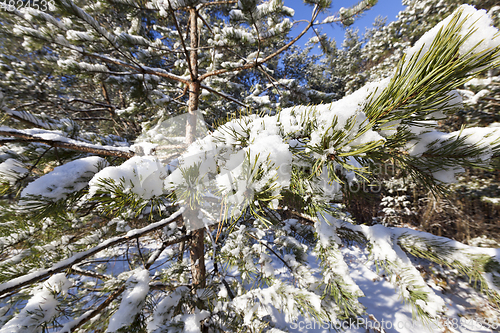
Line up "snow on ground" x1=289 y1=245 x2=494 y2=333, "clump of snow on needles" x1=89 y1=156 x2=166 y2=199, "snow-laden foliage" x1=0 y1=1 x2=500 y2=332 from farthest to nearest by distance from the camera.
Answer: "snow on ground" x1=289 y1=245 x2=494 y2=333, "clump of snow on needles" x1=89 y1=156 x2=166 y2=199, "snow-laden foliage" x1=0 y1=1 x2=500 y2=332

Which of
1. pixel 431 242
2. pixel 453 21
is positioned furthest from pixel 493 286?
pixel 453 21

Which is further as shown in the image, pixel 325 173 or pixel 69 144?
pixel 69 144

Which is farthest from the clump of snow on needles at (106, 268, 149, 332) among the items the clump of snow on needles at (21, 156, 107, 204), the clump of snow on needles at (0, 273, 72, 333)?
the clump of snow on needles at (21, 156, 107, 204)

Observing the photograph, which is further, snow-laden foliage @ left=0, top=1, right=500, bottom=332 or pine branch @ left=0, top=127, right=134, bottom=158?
pine branch @ left=0, top=127, right=134, bottom=158

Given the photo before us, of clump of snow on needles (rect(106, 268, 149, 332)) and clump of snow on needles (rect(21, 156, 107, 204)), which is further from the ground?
clump of snow on needles (rect(21, 156, 107, 204))

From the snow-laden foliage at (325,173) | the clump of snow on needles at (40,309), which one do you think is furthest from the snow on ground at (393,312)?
the clump of snow on needles at (40,309)

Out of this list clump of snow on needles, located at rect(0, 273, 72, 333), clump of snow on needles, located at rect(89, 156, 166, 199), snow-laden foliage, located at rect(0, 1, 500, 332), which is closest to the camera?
snow-laden foliage, located at rect(0, 1, 500, 332)

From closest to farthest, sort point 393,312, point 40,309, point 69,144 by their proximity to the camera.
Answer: point 40,309 → point 69,144 → point 393,312

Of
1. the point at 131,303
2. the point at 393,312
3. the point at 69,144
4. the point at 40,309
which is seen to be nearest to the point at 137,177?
the point at 69,144

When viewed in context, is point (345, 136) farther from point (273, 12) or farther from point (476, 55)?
point (273, 12)

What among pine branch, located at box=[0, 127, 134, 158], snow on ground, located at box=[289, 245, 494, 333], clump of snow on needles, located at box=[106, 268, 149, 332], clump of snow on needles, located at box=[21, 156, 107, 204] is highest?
pine branch, located at box=[0, 127, 134, 158]

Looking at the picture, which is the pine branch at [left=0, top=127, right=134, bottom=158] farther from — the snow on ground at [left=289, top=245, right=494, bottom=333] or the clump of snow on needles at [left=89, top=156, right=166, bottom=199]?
the snow on ground at [left=289, top=245, right=494, bottom=333]

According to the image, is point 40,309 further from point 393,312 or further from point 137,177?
point 393,312

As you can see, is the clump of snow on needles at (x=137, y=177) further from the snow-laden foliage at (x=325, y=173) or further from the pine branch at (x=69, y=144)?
the pine branch at (x=69, y=144)
